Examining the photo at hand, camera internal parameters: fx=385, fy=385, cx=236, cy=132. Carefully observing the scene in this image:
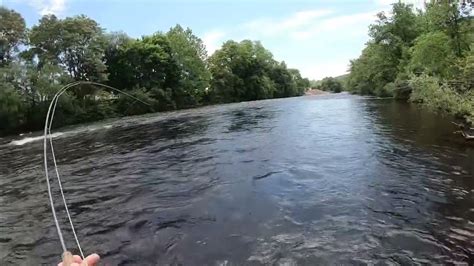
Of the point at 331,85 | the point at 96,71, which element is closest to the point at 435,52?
the point at 96,71

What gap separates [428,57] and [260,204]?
27.8m

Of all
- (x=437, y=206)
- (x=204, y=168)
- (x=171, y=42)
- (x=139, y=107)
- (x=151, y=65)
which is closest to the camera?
(x=437, y=206)

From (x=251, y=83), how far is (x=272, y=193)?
7531 cm

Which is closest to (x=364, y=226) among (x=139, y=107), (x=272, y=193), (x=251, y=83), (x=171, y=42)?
(x=272, y=193)

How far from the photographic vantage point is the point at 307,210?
24.2ft

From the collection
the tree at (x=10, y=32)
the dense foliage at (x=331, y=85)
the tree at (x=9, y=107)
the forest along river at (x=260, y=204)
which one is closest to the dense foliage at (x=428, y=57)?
the forest along river at (x=260, y=204)

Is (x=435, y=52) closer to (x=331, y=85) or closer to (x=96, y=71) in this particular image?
(x=96, y=71)

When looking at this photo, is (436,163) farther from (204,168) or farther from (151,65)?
(151,65)

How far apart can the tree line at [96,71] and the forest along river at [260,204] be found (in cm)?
2198

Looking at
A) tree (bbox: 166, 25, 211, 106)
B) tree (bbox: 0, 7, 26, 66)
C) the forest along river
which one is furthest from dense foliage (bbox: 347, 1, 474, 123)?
tree (bbox: 0, 7, 26, 66)

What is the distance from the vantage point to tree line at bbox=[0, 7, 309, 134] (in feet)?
113

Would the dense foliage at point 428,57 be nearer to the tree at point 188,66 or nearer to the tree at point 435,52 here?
the tree at point 435,52

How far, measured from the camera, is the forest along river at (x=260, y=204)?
5.84 meters

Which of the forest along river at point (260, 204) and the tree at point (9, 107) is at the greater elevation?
the tree at point (9, 107)
